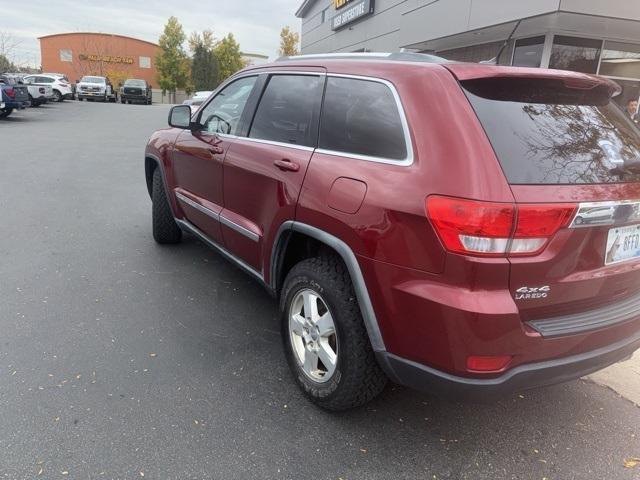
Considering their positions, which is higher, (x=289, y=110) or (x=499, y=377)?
(x=289, y=110)

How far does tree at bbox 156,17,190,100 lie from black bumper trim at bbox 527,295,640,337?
5958 cm

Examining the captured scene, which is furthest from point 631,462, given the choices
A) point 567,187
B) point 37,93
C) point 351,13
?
point 37,93

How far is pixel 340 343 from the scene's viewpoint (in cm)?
240

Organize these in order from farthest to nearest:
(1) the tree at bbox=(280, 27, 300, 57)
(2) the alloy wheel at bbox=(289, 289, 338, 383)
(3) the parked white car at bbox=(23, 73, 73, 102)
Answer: (1) the tree at bbox=(280, 27, 300, 57) → (3) the parked white car at bbox=(23, 73, 73, 102) → (2) the alloy wheel at bbox=(289, 289, 338, 383)

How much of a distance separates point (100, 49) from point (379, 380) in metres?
72.8

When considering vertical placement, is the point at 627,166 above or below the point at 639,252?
above

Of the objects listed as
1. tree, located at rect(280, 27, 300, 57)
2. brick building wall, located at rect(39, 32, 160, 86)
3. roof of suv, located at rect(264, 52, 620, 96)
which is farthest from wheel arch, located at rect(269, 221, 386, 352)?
brick building wall, located at rect(39, 32, 160, 86)

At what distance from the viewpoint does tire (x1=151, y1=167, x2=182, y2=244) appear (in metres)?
4.85

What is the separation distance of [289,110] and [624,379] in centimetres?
267

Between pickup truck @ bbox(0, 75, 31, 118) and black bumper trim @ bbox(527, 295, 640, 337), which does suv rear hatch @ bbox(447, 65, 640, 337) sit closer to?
black bumper trim @ bbox(527, 295, 640, 337)

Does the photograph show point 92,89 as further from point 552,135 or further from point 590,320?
point 590,320

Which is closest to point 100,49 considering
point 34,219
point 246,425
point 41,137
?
point 41,137

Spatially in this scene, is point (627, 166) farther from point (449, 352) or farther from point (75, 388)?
point (75, 388)

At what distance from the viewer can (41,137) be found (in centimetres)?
1349
